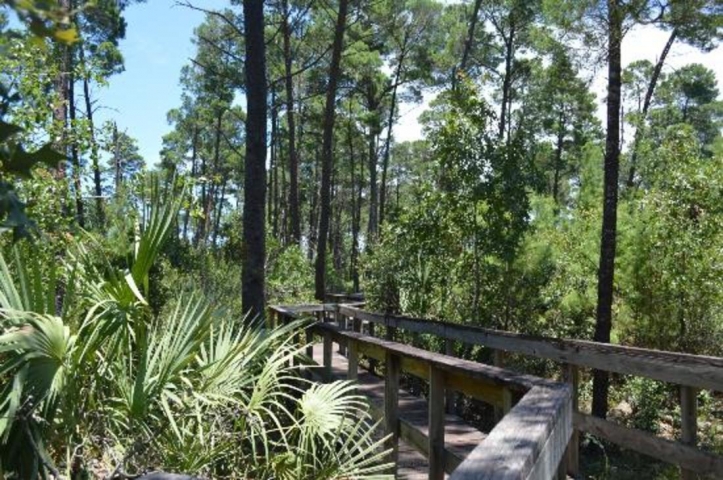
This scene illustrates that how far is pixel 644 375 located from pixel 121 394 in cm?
344

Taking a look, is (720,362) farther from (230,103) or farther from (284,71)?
(230,103)

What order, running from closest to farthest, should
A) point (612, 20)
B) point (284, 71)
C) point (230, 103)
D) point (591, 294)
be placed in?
point (612, 20) < point (591, 294) < point (284, 71) < point (230, 103)

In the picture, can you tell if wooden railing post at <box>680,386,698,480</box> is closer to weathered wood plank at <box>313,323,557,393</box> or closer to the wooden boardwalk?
the wooden boardwalk

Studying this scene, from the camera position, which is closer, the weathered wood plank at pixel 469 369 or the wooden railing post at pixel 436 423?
the weathered wood plank at pixel 469 369

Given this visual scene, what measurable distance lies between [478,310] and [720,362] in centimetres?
546

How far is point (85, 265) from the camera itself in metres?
4.43

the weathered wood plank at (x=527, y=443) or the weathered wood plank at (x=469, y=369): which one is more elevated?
the weathered wood plank at (x=527, y=443)

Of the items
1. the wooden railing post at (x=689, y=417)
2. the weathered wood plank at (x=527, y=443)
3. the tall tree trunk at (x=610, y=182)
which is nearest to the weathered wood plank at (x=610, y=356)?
the wooden railing post at (x=689, y=417)

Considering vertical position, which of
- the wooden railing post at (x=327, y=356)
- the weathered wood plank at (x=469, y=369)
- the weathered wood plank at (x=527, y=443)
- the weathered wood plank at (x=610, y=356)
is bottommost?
the wooden railing post at (x=327, y=356)

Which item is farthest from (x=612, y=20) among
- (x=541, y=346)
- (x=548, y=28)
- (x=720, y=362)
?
(x=720, y=362)

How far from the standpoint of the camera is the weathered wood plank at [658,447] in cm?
455

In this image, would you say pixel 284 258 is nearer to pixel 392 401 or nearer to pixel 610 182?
pixel 610 182

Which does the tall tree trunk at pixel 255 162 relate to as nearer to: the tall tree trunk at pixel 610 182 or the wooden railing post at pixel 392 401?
the wooden railing post at pixel 392 401

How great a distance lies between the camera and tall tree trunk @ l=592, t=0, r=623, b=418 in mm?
9438
